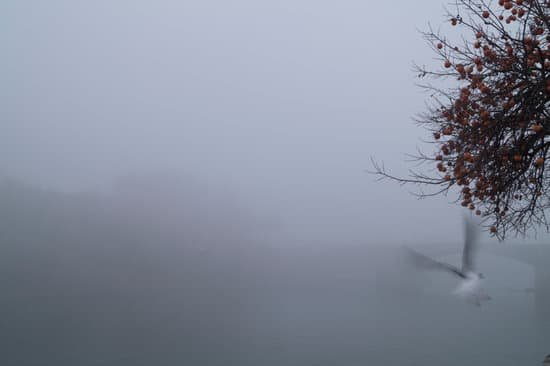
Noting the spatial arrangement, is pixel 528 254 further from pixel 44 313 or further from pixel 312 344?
pixel 44 313

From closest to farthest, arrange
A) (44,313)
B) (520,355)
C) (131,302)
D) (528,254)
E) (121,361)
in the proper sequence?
(520,355), (121,361), (528,254), (44,313), (131,302)

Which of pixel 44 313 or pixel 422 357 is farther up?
pixel 422 357

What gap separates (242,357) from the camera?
154 ft

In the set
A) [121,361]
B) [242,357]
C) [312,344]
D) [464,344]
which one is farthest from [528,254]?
[121,361]

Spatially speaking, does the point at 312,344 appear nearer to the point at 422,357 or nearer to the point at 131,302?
the point at 422,357

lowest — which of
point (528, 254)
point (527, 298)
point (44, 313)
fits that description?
point (44, 313)

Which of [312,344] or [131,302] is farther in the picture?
[131,302]

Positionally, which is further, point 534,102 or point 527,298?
point 527,298

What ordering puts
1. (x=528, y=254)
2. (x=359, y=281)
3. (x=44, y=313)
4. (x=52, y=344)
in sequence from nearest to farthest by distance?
1. (x=52, y=344)
2. (x=528, y=254)
3. (x=44, y=313)
4. (x=359, y=281)

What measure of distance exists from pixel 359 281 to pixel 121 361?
2643 inches

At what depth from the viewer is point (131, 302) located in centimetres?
9525

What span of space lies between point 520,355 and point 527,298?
39.8 m

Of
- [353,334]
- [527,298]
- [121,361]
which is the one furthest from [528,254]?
[121,361]

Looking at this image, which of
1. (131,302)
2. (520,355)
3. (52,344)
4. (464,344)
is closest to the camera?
(520,355)
